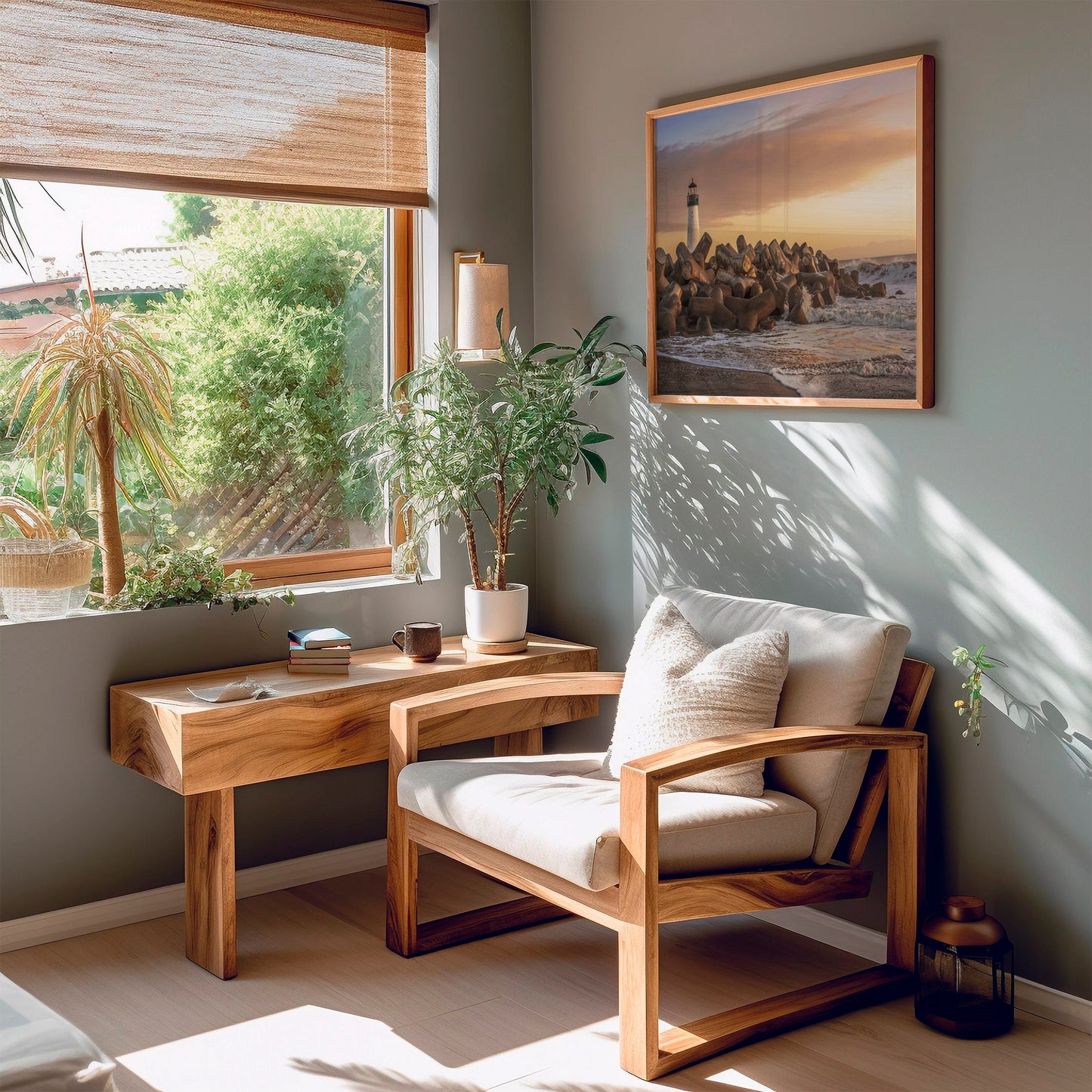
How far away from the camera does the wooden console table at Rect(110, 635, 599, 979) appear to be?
303 cm

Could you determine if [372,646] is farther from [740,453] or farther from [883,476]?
[883,476]

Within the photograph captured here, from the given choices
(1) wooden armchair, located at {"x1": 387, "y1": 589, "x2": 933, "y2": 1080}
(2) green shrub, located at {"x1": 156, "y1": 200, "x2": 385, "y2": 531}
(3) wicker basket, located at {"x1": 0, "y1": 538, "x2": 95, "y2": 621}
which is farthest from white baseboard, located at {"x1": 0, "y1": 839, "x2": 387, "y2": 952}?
(2) green shrub, located at {"x1": 156, "y1": 200, "x2": 385, "y2": 531}

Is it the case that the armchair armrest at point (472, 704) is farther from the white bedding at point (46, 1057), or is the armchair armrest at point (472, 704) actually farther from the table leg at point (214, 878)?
the white bedding at point (46, 1057)

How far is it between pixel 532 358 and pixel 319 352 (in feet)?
2.17

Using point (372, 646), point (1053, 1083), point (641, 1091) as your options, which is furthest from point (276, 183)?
point (1053, 1083)

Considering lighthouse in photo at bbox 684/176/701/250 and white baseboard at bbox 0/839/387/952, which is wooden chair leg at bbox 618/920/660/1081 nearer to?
white baseboard at bbox 0/839/387/952

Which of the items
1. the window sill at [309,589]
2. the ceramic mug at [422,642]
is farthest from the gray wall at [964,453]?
the window sill at [309,589]

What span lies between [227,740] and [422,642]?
2.24 feet

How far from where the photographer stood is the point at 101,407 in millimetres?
3340

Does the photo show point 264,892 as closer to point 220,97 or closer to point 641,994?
point 641,994

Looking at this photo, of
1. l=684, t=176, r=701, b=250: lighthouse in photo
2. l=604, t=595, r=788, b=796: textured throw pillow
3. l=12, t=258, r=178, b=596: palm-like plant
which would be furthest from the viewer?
l=684, t=176, r=701, b=250: lighthouse in photo

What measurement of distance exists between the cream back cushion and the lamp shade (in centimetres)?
129

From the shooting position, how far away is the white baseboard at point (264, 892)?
9.46 feet

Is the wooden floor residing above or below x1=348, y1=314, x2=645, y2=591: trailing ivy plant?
below
